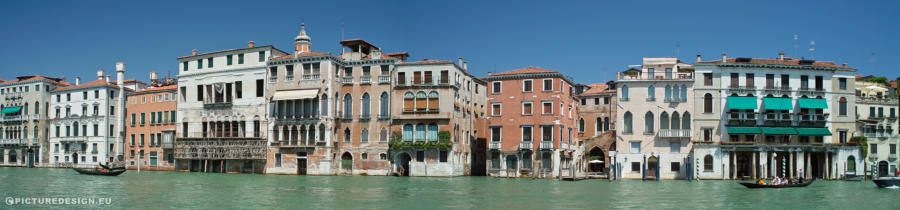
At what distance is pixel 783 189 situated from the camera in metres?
38.2

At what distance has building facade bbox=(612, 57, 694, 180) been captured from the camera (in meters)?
47.9

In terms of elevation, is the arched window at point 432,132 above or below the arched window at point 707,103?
below

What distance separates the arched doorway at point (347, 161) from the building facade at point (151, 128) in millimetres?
16576

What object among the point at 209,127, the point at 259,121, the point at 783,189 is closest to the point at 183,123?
the point at 209,127

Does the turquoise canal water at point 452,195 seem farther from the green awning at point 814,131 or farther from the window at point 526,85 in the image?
the window at point 526,85

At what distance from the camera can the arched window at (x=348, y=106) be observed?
5213 cm

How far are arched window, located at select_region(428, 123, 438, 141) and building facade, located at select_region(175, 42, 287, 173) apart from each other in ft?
43.1

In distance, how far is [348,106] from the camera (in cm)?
5234

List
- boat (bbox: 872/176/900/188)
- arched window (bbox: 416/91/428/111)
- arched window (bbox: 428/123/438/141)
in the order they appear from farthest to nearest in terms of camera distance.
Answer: arched window (bbox: 416/91/428/111)
arched window (bbox: 428/123/438/141)
boat (bbox: 872/176/900/188)

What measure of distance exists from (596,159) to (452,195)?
77.0ft

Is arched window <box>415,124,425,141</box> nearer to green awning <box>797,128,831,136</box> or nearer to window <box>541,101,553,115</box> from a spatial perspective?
window <box>541,101,553,115</box>

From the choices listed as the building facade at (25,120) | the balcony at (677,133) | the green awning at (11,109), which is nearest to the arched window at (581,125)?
the balcony at (677,133)

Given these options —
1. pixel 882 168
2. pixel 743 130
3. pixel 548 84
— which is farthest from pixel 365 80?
pixel 882 168

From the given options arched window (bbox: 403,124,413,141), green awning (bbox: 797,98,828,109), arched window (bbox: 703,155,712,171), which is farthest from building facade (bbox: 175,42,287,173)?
green awning (bbox: 797,98,828,109)
